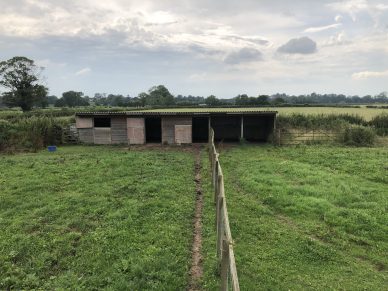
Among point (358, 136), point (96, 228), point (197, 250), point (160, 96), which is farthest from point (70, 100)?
point (197, 250)

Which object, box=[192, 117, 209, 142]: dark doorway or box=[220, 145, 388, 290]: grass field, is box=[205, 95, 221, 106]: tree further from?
box=[220, 145, 388, 290]: grass field

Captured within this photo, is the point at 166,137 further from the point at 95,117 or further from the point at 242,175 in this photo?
the point at 242,175

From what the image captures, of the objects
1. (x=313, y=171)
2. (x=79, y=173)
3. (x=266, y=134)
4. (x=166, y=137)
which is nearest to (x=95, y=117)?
(x=166, y=137)

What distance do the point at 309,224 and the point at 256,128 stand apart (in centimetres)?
2098

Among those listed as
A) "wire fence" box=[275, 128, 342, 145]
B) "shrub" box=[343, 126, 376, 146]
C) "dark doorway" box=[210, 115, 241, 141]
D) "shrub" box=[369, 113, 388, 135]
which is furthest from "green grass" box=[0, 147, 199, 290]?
"shrub" box=[369, 113, 388, 135]

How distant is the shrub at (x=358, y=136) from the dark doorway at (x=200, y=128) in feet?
41.1

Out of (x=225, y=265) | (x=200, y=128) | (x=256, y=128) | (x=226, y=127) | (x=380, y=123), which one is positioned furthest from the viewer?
(x=380, y=123)

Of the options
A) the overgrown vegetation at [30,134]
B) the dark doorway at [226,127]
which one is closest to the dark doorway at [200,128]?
the dark doorway at [226,127]

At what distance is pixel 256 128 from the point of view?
98.4 feet

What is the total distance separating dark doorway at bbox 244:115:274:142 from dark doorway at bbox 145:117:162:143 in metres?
8.47

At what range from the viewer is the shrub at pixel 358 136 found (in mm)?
26656

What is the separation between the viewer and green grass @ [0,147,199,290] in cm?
670

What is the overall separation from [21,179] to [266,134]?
20.9 meters

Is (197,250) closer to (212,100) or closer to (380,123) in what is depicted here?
(380,123)
